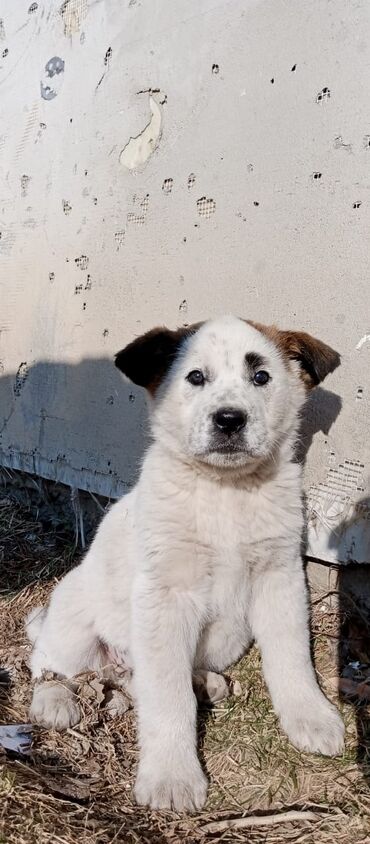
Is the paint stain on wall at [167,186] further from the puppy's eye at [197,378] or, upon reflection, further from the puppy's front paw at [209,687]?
the puppy's front paw at [209,687]

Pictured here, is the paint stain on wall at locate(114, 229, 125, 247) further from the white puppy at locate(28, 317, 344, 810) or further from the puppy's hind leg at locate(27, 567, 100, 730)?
the puppy's hind leg at locate(27, 567, 100, 730)

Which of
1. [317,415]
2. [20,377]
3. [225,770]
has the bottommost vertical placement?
[225,770]

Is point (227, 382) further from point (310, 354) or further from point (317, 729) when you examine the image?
point (317, 729)

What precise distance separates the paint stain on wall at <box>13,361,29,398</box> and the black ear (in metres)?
2.74

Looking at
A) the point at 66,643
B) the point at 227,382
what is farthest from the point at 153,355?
the point at 66,643

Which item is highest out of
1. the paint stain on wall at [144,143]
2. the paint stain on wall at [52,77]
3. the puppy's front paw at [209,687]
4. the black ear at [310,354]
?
the paint stain on wall at [52,77]

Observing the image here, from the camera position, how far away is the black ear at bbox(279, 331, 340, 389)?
3.01 meters

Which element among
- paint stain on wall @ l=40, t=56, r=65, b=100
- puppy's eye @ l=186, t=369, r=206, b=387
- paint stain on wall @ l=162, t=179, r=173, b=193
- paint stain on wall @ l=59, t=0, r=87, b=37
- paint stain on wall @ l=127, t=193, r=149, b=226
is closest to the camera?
puppy's eye @ l=186, t=369, r=206, b=387

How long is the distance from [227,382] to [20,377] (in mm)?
2907

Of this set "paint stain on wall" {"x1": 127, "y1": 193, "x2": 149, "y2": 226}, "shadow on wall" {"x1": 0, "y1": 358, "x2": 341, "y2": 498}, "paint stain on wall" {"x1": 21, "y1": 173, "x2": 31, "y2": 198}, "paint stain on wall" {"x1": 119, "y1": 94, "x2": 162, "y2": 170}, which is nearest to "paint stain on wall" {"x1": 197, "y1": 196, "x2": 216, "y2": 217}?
"paint stain on wall" {"x1": 127, "y1": 193, "x2": 149, "y2": 226}

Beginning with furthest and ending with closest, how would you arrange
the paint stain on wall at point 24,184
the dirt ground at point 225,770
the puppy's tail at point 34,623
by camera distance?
the paint stain on wall at point 24,184 < the puppy's tail at point 34,623 < the dirt ground at point 225,770

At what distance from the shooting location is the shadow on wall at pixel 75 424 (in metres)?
4.37

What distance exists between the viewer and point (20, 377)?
5.34 meters

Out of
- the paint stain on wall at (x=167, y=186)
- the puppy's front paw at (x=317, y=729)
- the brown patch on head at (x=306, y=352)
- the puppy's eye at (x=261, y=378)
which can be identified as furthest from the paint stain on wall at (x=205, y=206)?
the puppy's front paw at (x=317, y=729)
